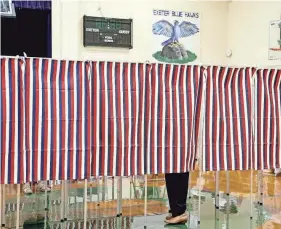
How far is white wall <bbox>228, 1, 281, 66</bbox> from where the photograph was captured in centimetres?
916

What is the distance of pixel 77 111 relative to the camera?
3.42m

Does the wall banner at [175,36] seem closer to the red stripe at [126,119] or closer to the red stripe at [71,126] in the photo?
the red stripe at [126,119]

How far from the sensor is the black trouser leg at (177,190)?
4.04 metres

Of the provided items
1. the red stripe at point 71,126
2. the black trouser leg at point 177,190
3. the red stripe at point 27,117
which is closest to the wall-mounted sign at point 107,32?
the black trouser leg at point 177,190

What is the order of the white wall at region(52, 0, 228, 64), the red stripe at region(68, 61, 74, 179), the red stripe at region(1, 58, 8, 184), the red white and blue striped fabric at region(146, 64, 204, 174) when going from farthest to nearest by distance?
the white wall at region(52, 0, 228, 64) < the red white and blue striped fabric at region(146, 64, 204, 174) < the red stripe at region(68, 61, 74, 179) < the red stripe at region(1, 58, 8, 184)

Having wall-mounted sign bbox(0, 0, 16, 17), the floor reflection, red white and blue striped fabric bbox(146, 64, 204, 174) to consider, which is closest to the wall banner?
wall-mounted sign bbox(0, 0, 16, 17)

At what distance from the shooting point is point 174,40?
33.1 feet

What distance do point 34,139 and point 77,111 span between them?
422 millimetres

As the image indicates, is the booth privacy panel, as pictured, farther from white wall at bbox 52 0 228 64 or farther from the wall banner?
the wall banner

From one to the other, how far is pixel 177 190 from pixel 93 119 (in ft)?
3.95

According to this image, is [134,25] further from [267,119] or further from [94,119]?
[94,119]

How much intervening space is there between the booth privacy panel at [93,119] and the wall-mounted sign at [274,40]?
18.6ft

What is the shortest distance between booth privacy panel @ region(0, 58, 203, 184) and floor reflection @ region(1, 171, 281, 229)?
42 centimetres

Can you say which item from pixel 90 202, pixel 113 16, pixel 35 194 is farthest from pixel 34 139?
pixel 113 16
